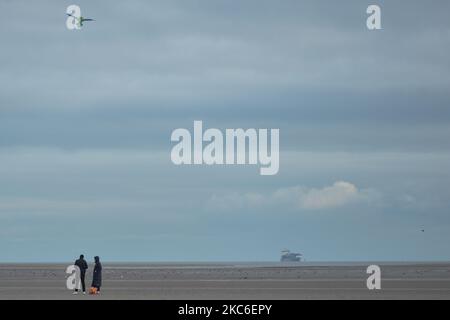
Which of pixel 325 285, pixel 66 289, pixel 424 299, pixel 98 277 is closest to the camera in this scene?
pixel 424 299

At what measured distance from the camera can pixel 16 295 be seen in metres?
61.5

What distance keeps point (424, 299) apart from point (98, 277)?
804 inches

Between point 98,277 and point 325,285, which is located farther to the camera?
point 325,285

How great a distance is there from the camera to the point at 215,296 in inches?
2376
